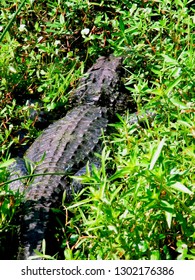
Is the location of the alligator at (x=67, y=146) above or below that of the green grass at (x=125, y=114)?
below

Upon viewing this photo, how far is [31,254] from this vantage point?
3184 millimetres

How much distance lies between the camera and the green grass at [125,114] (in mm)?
2867

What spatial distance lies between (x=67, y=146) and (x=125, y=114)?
845 mm

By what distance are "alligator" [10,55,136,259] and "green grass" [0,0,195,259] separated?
0.12 m

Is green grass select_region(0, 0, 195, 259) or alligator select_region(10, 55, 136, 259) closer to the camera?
green grass select_region(0, 0, 195, 259)

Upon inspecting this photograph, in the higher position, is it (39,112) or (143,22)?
(143,22)

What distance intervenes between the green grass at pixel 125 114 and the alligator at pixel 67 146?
0.39ft

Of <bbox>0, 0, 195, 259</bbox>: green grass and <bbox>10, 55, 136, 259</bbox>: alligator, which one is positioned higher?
<bbox>0, 0, 195, 259</bbox>: green grass

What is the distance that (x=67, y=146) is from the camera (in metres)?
4.20

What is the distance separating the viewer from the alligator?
3404 millimetres
